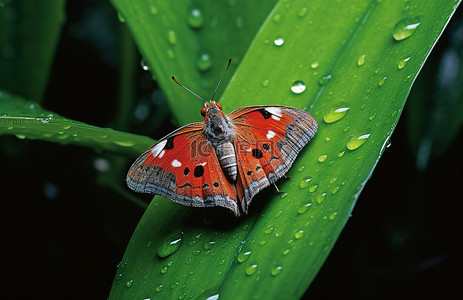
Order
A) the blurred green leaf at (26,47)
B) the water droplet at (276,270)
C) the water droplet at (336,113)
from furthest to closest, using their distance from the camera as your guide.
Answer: the blurred green leaf at (26,47) < the water droplet at (336,113) < the water droplet at (276,270)

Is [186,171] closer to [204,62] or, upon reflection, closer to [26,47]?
[204,62]

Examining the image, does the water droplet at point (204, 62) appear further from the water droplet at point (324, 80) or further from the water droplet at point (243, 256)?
the water droplet at point (243, 256)

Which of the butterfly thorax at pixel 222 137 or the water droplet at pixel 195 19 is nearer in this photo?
the butterfly thorax at pixel 222 137

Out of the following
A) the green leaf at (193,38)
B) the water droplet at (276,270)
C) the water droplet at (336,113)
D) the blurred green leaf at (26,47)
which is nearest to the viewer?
the water droplet at (276,270)

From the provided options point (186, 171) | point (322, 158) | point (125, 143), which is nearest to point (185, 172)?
point (186, 171)

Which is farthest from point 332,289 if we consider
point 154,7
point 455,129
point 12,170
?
point 12,170

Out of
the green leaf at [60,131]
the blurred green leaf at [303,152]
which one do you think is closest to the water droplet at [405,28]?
the blurred green leaf at [303,152]

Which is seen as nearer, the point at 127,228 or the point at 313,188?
the point at 313,188

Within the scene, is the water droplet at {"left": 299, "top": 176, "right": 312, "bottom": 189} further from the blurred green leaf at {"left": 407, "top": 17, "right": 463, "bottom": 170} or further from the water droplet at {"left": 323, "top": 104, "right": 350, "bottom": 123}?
the blurred green leaf at {"left": 407, "top": 17, "right": 463, "bottom": 170}

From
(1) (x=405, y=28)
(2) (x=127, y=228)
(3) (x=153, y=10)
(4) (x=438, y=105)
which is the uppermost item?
(3) (x=153, y=10)
